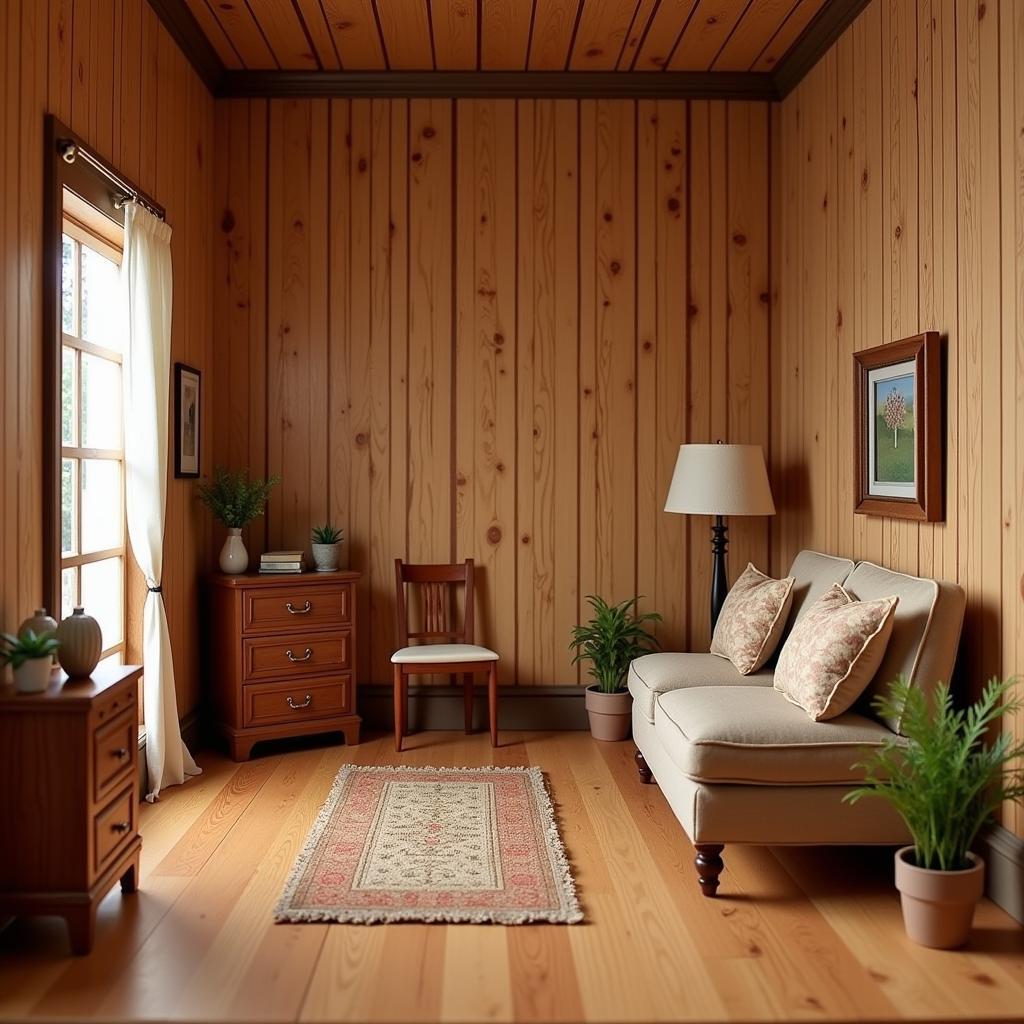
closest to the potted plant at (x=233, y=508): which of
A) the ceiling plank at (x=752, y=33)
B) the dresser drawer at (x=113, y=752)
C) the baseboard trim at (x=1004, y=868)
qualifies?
the dresser drawer at (x=113, y=752)

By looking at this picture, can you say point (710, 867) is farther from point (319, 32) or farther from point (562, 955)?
point (319, 32)

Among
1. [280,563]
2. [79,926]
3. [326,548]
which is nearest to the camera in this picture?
[79,926]

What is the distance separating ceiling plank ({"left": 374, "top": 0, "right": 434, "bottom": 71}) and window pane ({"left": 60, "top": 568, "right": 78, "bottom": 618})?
2513mm

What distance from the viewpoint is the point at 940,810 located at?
2.70 meters

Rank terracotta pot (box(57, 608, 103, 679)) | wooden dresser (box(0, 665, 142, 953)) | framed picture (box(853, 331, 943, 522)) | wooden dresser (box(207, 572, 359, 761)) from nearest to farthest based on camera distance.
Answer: wooden dresser (box(0, 665, 142, 953))
terracotta pot (box(57, 608, 103, 679))
framed picture (box(853, 331, 943, 522))
wooden dresser (box(207, 572, 359, 761))

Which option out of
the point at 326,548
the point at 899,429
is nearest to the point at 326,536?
the point at 326,548

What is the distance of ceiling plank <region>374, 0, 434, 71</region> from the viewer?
169 inches

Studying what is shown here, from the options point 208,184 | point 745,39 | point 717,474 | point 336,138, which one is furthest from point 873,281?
point 208,184

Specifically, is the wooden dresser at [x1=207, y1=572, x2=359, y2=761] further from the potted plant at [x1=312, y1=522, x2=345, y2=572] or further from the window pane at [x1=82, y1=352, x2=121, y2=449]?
the window pane at [x1=82, y1=352, x2=121, y2=449]

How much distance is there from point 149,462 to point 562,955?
234cm

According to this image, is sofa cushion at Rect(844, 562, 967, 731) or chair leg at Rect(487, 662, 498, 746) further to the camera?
chair leg at Rect(487, 662, 498, 746)

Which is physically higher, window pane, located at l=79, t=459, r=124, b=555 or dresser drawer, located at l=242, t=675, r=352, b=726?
window pane, located at l=79, t=459, r=124, b=555

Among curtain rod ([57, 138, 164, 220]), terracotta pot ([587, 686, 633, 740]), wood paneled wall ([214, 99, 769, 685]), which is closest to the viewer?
curtain rod ([57, 138, 164, 220])

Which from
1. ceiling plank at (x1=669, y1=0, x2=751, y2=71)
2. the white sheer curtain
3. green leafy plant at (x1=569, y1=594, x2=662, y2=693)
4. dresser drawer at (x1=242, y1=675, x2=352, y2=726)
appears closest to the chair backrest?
dresser drawer at (x1=242, y1=675, x2=352, y2=726)
